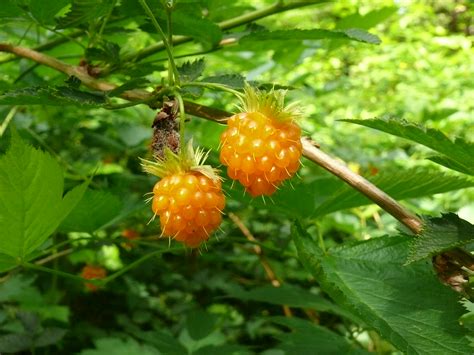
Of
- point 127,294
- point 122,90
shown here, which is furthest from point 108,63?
point 127,294

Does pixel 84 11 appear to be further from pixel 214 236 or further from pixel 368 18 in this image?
pixel 368 18

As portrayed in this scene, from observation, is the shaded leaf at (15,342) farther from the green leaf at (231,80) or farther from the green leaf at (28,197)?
the green leaf at (231,80)

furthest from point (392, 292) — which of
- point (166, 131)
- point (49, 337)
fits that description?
point (49, 337)

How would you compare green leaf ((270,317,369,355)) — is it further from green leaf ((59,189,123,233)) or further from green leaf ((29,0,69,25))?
green leaf ((29,0,69,25))

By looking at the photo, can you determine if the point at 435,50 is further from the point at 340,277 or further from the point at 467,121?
the point at 340,277

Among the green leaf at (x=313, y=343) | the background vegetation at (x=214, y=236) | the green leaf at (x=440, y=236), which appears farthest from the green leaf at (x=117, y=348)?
the green leaf at (x=440, y=236)

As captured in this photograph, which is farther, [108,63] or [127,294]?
[127,294]

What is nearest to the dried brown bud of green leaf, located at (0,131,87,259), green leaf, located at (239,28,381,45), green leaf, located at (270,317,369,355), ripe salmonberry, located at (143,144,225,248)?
ripe salmonberry, located at (143,144,225,248)
